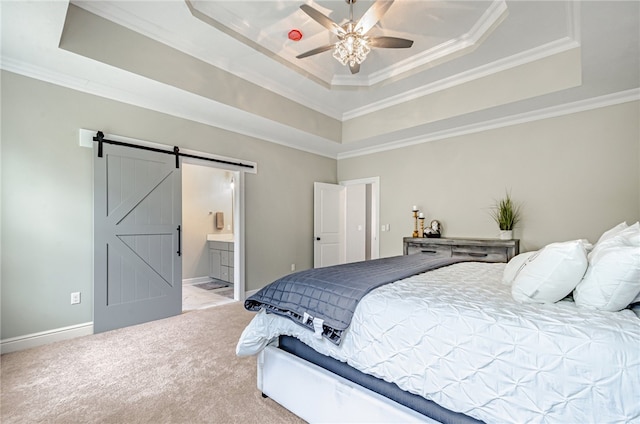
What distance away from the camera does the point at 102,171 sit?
309 centimetres

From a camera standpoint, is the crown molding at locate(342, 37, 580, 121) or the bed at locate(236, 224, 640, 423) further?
the crown molding at locate(342, 37, 580, 121)

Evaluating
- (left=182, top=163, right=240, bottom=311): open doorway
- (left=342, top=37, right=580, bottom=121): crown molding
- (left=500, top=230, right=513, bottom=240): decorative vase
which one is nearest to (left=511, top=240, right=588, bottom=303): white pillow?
(left=500, top=230, right=513, bottom=240): decorative vase

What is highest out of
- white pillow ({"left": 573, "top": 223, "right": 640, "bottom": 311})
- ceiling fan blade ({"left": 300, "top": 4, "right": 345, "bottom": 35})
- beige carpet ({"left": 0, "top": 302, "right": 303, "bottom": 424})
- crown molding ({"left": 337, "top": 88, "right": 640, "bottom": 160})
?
ceiling fan blade ({"left": 300, "top": 4, "right": 345, "bottom": 35})

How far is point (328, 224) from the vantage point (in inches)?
220

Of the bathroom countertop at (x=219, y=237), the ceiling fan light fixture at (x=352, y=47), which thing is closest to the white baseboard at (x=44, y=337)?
the bathroom countertop at (x=219, y=237)

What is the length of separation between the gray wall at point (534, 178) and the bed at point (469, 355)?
251 cm

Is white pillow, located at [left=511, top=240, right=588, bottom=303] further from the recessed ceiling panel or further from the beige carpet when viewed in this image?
the recessed ceiling panel

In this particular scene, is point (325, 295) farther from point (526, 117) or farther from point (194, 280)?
point (194, 280)

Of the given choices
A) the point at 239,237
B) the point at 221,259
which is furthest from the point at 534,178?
the point at 221,259

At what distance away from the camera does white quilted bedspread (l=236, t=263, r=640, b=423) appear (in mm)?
958

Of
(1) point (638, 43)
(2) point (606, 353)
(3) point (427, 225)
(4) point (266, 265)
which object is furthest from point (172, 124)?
(1) point (638, 43)

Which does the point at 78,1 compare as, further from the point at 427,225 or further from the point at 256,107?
the point at 427,225

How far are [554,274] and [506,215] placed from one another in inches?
113

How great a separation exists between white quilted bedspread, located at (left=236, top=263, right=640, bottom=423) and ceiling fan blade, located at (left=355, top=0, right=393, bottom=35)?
2051 mm
